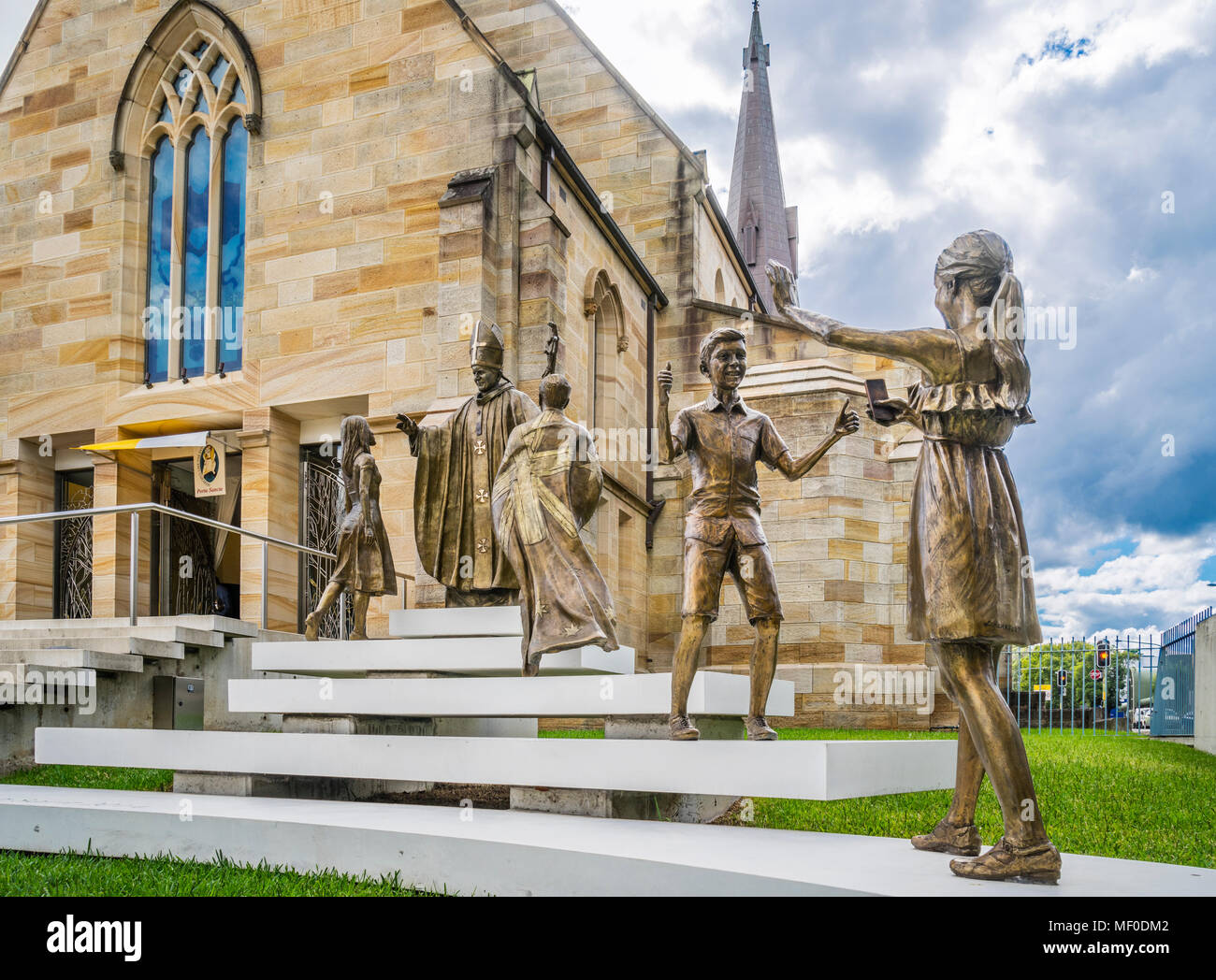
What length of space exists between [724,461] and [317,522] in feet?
34.7

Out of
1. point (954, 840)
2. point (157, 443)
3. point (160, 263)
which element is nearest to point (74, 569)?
point (157, 443)

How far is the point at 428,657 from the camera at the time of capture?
783cm

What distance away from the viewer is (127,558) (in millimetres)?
15375

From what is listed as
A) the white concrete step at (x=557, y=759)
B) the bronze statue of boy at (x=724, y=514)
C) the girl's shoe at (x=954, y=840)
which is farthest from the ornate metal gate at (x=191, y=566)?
the girl's shoe at (x=954, y=840)

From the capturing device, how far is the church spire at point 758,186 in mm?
46562

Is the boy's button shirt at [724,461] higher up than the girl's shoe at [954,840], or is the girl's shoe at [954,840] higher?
the boy's button shirt at [724,461]

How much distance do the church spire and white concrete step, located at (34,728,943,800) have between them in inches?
1587

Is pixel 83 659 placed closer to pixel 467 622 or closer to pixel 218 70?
pixel 467 622

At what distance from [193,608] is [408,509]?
15.8 feet

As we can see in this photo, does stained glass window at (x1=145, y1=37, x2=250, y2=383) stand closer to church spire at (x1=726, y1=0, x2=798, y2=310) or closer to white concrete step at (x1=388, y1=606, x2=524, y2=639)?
white concrete step at (x1=388, y1=606, x2=524, y2=639)

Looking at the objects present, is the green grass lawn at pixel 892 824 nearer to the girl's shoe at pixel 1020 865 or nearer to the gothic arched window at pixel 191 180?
the girl's shoe at pixel 1020 865

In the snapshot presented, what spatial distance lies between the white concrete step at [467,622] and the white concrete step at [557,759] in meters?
2.14

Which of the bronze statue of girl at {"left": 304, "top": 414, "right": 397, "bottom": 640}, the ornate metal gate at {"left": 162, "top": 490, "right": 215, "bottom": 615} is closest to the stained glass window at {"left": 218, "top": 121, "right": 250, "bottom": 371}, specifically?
the ornate metal gate at {"left": 162, "top": 490, "right": 215, "bottom": 615}
